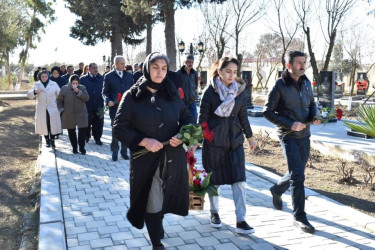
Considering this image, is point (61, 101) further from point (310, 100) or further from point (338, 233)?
point (338, 233)

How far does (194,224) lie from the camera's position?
Result: 4.72 m

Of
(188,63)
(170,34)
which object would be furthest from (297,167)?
(170,34)

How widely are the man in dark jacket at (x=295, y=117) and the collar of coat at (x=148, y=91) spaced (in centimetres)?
150

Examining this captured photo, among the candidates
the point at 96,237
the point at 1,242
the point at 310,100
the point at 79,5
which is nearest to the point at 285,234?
the point at 310,100

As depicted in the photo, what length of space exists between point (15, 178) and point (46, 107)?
2076 mm

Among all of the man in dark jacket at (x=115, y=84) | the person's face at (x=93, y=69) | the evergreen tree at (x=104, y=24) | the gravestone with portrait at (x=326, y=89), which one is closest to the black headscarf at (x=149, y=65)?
the man in dark jacket at (x=115, y=84)

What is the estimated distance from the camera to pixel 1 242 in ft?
14.9

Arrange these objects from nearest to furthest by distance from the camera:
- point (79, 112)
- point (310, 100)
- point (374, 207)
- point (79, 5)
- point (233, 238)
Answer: point (233, 238), point (310, 100), point (374, 207), point (79, 112), point (79, 5)

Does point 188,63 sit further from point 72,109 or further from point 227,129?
point 227,129

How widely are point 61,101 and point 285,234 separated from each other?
6106 mm

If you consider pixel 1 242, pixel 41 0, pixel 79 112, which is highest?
pixel 41 0

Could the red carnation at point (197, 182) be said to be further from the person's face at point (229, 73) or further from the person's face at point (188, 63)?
the person's face at point (188, 63)

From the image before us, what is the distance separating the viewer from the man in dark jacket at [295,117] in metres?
4.48

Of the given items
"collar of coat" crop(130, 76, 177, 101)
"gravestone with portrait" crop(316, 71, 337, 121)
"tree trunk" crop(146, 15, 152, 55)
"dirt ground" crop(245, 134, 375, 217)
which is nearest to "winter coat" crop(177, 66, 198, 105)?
"dirt ground" crop(245, 134, 375, 217)
